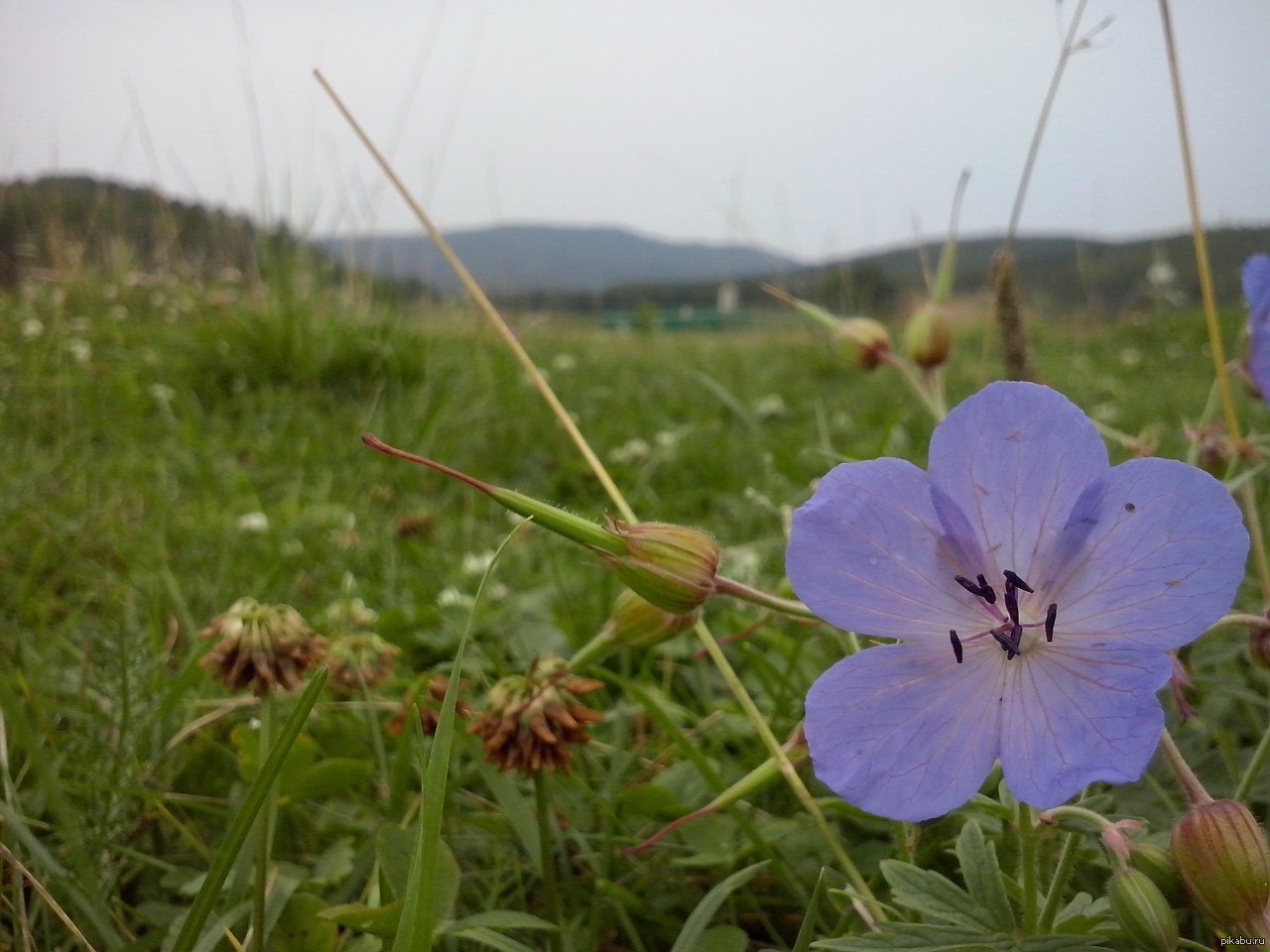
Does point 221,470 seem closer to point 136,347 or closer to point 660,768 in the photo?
point 136,347

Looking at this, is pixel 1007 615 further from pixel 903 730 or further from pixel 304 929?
pixel 304 929

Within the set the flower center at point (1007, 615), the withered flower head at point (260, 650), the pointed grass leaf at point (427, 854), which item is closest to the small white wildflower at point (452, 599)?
the withered flower head at point (260, 650)

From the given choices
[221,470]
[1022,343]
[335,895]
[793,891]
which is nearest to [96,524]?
[221,470]

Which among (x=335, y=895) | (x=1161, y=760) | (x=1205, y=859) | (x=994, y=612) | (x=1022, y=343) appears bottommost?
(x=335, y=895)

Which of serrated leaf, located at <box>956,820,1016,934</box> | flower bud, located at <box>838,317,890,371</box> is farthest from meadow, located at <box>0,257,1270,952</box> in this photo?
flower bud, located at <box>838,317,890,371</box>

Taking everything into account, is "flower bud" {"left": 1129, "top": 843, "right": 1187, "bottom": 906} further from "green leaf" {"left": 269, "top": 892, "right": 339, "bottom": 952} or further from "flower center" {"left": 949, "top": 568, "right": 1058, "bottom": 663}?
"green leaf" {"left": 269, "top": 892, "right": 339, "bottom": 952}

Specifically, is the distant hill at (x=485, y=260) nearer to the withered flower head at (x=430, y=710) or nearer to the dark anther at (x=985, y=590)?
the withered flower head at (x=430, y=710)
